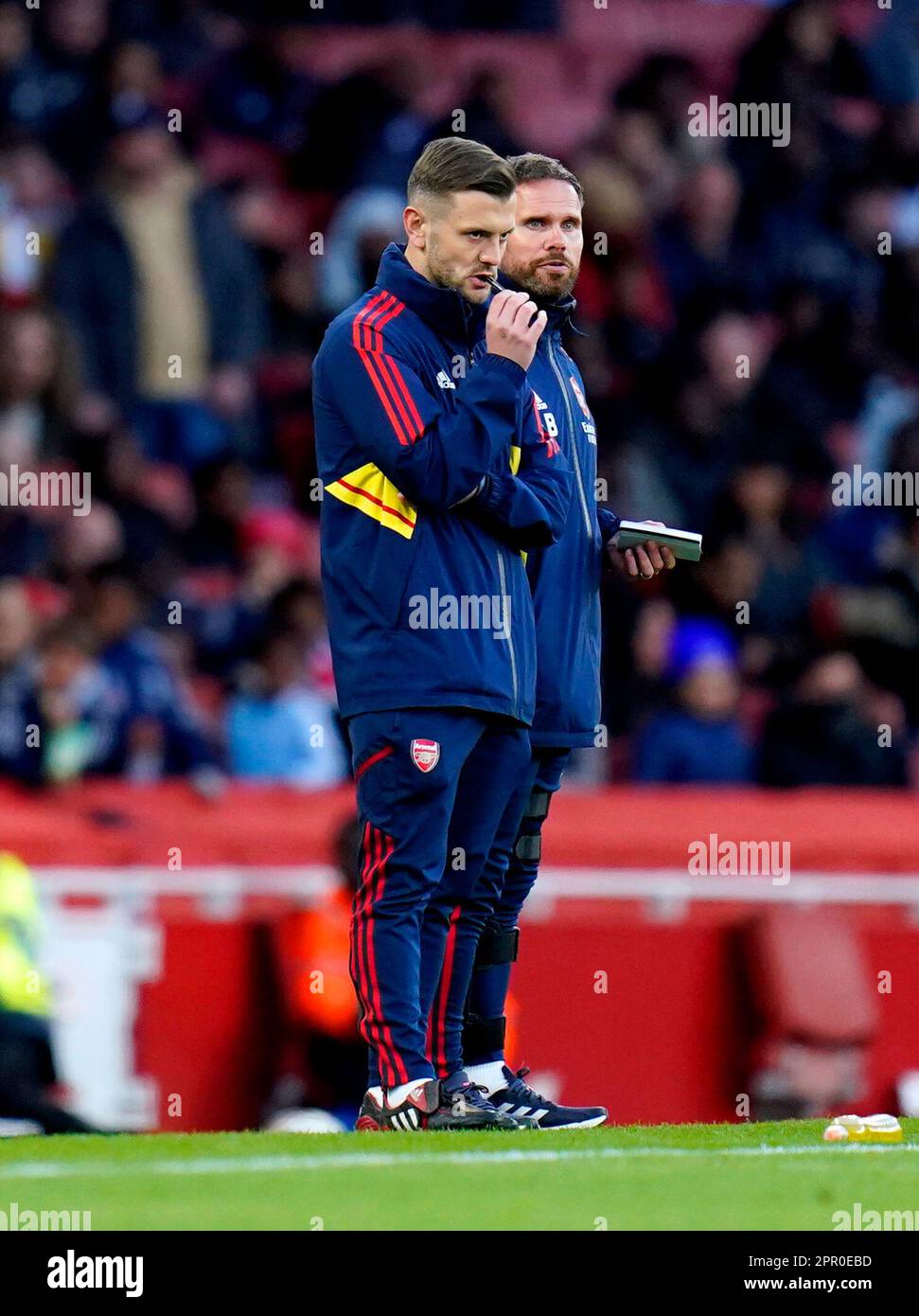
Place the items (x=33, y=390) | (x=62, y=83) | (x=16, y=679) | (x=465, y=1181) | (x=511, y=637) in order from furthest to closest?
1. (x=62, y=83)
2. (x=33, y=390)
3. (x=16, y=679)
4. (x=511, y=637)
5. (x=465, y=1181)

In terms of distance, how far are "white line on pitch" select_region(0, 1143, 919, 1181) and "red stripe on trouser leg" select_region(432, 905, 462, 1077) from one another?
18.0 inches

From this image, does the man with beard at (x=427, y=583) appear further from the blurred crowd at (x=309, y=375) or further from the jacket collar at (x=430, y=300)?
the blurred crowd at (x=309, y=375)

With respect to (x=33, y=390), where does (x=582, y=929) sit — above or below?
below

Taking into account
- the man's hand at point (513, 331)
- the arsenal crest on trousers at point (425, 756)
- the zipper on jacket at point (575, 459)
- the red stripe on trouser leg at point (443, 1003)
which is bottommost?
the red stripe on trouser leg at point (443, 1003)

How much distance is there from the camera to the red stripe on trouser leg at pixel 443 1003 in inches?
227

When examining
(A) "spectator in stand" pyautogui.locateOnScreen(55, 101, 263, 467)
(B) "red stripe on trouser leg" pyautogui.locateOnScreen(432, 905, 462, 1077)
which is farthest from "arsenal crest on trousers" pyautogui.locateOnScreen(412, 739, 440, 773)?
(A) "spectator in stand" pyautogui.locateOnScreen(55, 101, 263, 467)

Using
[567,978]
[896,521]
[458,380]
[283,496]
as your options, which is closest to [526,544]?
[458,380]

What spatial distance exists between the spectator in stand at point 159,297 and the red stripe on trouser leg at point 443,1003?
655cm

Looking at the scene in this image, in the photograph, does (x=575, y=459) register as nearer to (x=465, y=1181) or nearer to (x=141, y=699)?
(x=465, y=1181)

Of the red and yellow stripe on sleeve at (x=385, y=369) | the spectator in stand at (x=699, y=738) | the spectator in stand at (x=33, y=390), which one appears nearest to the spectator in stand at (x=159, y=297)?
the spectator in stand at (x=33, y=390)

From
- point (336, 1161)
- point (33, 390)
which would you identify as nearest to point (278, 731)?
point (33, 390)

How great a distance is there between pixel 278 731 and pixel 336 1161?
5.28m

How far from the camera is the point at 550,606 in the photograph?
6.17 meters

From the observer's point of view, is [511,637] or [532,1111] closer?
→ [511,637]
